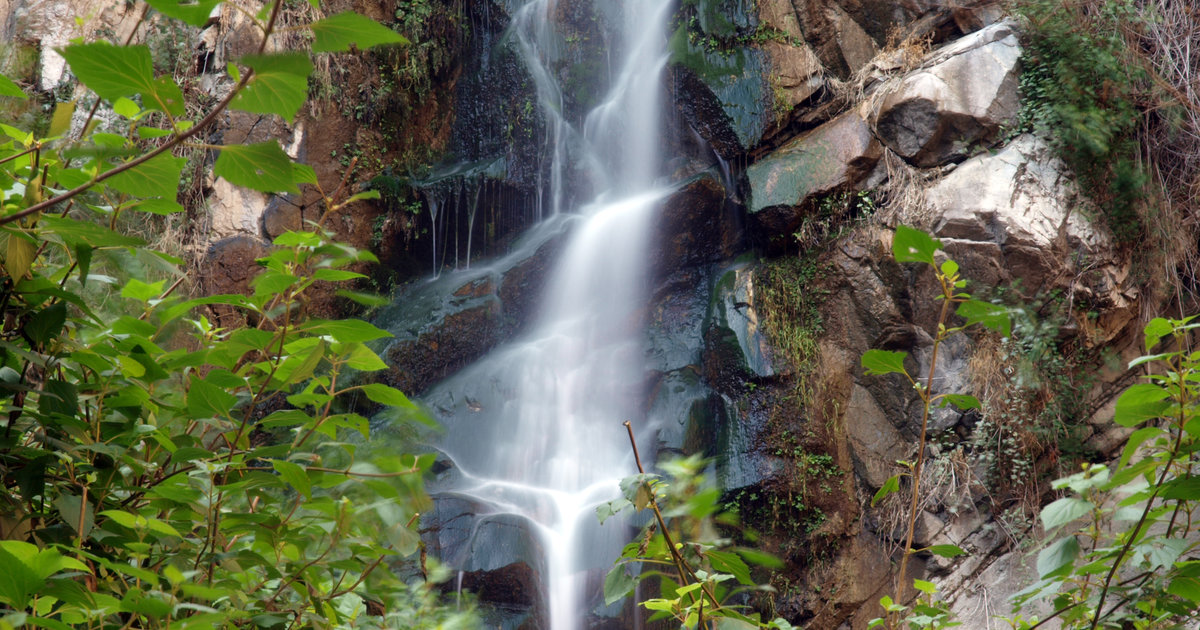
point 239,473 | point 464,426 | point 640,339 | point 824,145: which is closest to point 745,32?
point 824,145

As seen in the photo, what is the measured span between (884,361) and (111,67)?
940 mm

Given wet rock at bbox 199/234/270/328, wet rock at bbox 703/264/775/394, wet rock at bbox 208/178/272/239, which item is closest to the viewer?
wet rock at bbox 703/264/775/394

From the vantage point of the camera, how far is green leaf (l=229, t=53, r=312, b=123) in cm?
63

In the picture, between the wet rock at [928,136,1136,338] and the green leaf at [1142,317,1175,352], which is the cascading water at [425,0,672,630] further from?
the green leaf at [1142,317,1175,352]

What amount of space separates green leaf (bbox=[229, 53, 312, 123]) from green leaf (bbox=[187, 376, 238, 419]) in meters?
0.38

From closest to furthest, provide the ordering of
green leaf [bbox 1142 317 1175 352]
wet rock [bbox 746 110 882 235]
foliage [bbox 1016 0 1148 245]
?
1. green leaf [bbox 1142 317 1175 352]
2. foliage [bbox 1016 0 1148 245]
3. wet rock [bbox 746 110 882 235]

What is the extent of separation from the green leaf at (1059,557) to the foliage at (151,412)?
0.82 m

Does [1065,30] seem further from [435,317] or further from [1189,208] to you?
[435,317]

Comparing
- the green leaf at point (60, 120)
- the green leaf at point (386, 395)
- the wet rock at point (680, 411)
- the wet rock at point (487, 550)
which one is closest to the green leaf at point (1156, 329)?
the green leaf at point (386, 395)

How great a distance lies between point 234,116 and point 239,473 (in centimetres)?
667

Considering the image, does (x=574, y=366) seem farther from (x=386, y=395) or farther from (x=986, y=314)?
(x=986, y=314)

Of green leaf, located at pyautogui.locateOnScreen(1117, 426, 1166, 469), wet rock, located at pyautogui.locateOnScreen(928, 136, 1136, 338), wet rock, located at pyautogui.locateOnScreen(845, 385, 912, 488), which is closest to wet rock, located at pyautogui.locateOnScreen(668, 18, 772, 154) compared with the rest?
wet rock, located at pyautogui.locateOnScreen(928, 136, 1136, 338)

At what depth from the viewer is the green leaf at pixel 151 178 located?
0.84m

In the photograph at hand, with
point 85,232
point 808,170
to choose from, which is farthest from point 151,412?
point 808,170
